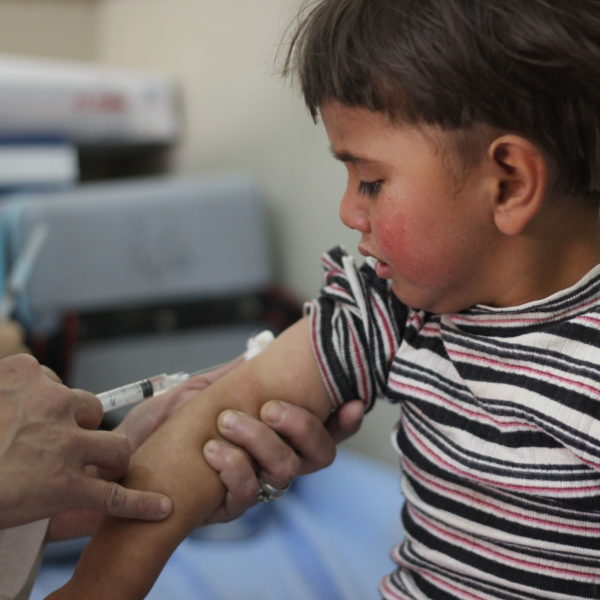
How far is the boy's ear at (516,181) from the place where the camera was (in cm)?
71

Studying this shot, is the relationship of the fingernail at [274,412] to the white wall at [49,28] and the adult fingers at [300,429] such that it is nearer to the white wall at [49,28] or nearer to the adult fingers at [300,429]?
the adult fingers at [300,429]

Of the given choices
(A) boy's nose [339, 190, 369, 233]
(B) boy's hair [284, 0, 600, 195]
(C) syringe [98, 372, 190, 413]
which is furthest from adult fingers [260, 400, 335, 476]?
(B) boy's hair [284, 0, 600, 195]

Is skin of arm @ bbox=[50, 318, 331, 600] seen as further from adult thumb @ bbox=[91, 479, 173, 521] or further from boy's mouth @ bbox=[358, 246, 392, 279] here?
boy's mouth @ bbox=[358, 246, 392, 279]

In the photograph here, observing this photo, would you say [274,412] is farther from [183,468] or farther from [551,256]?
[551,256]

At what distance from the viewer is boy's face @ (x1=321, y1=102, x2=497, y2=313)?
73 centimetres

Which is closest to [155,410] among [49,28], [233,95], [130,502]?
[130,502]

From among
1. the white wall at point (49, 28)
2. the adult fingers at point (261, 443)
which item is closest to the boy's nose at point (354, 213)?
the adult fingers at point (261, 443)

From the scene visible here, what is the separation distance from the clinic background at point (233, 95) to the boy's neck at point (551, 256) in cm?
66

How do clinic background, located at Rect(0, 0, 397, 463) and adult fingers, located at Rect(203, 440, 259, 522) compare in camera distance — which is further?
clinic background, located at Rect(0, 0, 397, 463)

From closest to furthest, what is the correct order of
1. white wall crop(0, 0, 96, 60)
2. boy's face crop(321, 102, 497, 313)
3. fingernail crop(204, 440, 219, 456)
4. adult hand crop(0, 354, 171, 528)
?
1. adult hand crop(0, 354, 171, 528)
2. boy's face crop(321, 102, 497, 313)
3. fingernail crop(204, 440, 219, 456)
4. white wall crop(0, 0, 96, 60)

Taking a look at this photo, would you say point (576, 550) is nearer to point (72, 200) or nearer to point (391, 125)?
point (391, 125)

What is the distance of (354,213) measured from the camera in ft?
2.57

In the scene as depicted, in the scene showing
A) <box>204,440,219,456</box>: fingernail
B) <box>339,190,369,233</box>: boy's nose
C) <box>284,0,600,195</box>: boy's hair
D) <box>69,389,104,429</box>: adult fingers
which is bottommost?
<box>204,440,219,456</box>: fingernail

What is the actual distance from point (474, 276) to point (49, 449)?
1.32ft
